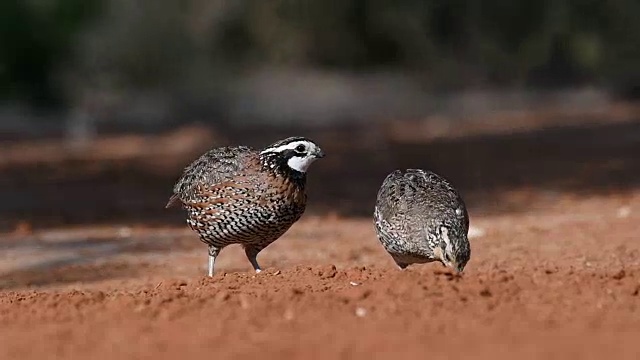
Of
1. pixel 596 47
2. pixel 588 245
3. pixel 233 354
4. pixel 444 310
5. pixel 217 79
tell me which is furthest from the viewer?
pixel 217 79

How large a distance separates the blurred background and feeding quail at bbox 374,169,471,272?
2512 centimetres

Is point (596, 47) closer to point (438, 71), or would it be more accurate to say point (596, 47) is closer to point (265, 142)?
point (438, 71)

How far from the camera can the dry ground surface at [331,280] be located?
802 cm

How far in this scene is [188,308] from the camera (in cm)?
934

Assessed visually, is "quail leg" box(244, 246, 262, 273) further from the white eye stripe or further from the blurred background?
the blurred background

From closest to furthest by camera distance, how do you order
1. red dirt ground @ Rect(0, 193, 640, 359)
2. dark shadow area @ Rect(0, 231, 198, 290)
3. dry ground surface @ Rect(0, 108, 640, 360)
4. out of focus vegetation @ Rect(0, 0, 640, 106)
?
red dirt ground @ Rect(0, 193, 640, 359)
dry ground surface @ Rect(0, 108, 640, 360)
dark shadow area @ Rect(0, 231, 198, 290)
out of focus vegetation @ Rect(0, 0, 640, 106)

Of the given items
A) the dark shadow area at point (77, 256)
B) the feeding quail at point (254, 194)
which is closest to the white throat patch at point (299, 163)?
the feeding quail at point (254, 194)

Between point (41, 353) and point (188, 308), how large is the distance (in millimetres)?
1524

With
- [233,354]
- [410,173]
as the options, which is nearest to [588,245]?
[410,173]

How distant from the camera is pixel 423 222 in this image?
11727 millimetres

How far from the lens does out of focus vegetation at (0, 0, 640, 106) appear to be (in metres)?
50.4

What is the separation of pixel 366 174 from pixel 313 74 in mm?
25908

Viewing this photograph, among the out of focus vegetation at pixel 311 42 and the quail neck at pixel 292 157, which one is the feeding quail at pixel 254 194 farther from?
the out of focus vegetation at pixel 311 42

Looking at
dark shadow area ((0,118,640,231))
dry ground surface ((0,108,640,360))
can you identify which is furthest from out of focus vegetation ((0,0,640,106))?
dry ground surface ((0,108,640,360))
